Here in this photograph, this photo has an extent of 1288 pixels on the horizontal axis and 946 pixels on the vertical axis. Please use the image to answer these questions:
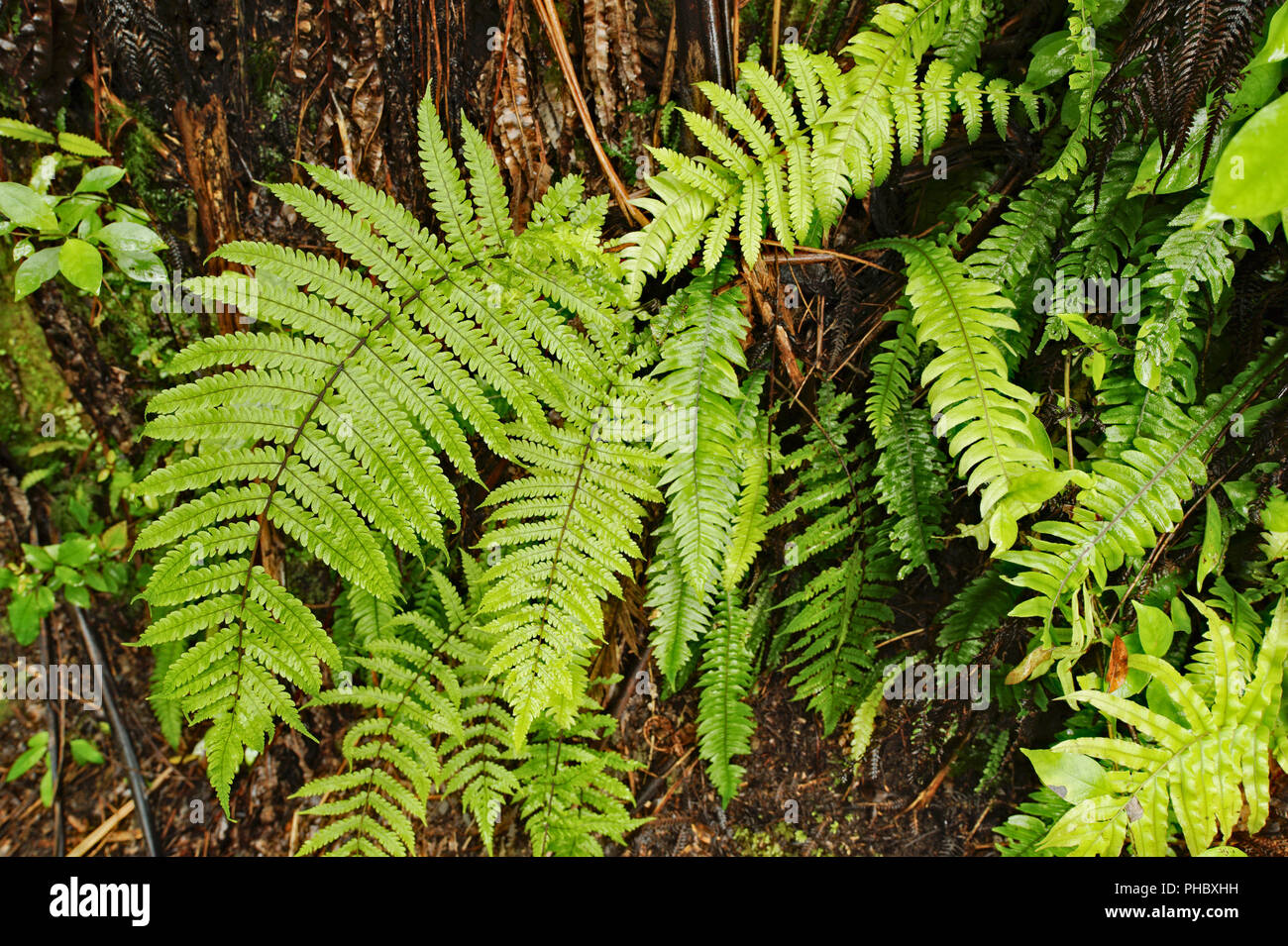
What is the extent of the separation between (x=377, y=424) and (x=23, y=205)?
5.51 feet

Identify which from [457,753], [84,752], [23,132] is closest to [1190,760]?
[457,753]

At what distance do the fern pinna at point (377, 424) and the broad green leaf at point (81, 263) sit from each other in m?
0.89

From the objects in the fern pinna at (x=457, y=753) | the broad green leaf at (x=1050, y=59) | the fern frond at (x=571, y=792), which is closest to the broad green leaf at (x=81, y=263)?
the fern pinna at (x=457, y=753)

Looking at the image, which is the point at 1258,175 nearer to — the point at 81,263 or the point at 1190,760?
the point at 1190,760

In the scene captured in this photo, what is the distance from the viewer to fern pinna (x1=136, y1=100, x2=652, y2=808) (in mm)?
1884

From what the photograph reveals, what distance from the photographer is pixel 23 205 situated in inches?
93.6

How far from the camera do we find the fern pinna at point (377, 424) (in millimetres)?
1884

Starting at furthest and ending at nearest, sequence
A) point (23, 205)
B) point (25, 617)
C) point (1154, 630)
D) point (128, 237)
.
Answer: point (25, 617) → point (128, 237) → point (23, 205) → point (1154, 630)

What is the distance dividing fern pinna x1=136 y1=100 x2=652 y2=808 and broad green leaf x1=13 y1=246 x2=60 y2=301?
108 centimetres

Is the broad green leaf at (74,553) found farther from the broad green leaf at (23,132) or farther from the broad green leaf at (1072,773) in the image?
the broad green leaf at (1072,773)

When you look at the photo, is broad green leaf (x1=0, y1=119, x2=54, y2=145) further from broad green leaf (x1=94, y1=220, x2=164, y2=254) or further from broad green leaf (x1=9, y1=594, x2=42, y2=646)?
broad green leaf (x1=9, y1=594, x2=42, y2=646)

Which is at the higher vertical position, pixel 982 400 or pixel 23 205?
pixel 23 205

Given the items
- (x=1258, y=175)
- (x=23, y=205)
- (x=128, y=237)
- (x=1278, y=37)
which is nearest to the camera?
(x=1258, y=175)

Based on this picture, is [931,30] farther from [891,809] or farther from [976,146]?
[891,809]
